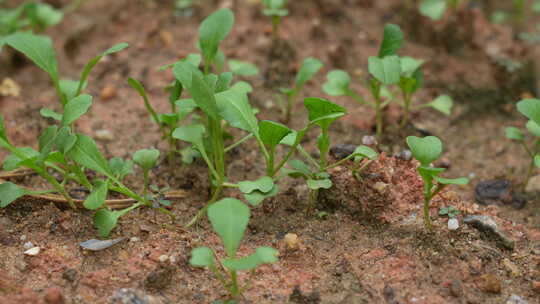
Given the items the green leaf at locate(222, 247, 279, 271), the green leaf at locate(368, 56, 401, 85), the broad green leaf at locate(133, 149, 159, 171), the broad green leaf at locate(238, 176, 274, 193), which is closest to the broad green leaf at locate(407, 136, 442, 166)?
the green leaf at locate(368, 56, 401, 85)

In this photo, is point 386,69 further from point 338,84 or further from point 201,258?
point 201,258

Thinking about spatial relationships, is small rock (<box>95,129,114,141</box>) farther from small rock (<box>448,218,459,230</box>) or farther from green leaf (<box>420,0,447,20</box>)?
green leaf (<box>420,0,447,20</box>)

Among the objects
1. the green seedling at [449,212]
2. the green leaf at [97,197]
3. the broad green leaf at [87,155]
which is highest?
the broad green leaf at [87,155]

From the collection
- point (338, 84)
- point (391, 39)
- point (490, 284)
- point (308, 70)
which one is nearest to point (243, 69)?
point (308, 70)

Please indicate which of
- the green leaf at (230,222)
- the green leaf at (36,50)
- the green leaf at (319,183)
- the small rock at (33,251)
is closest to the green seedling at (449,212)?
the green leaf at (319,183)

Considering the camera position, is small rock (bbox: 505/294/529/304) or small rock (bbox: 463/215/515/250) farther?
small rock (bbox: 463/215/515/250)

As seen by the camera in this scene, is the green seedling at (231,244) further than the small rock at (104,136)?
No

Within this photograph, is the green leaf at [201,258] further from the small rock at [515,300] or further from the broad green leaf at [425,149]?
the small rock at [515,300]
